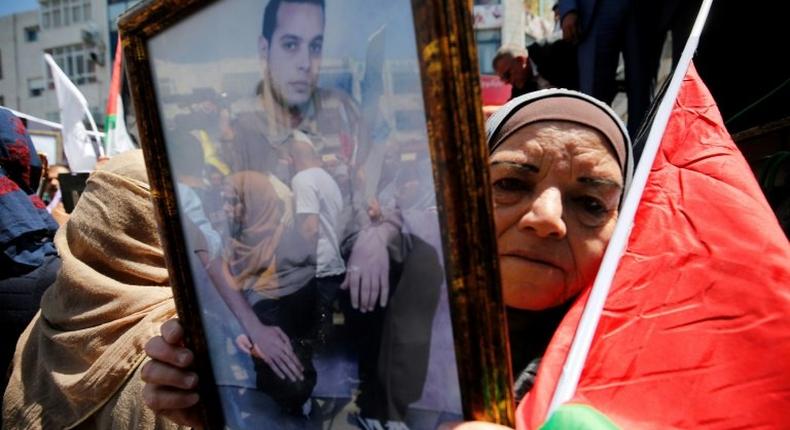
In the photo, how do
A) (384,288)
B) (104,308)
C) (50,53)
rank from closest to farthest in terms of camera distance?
(384,288) < (104,308) < (50,53)

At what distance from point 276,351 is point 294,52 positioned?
0.41 m

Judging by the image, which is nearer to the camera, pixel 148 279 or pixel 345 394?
pixel 345 394

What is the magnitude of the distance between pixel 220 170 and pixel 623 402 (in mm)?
650

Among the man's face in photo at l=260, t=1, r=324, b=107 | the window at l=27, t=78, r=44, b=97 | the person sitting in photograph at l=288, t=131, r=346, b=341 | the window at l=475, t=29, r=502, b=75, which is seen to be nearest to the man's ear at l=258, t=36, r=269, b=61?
the man's face in photo at l=260, t=1, r=324, b=107

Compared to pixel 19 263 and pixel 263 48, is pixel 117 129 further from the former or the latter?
pixel 263 48

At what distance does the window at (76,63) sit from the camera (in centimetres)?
2895

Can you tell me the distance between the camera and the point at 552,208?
2.89ft

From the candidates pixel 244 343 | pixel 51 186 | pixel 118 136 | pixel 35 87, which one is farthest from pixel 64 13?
pixel 244 343

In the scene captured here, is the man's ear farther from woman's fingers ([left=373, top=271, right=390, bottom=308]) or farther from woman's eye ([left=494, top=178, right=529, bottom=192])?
woman's eye ([left=494, top=178, right=529, bottom=192])

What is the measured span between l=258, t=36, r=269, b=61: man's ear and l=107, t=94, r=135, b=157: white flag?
4333 millimetres

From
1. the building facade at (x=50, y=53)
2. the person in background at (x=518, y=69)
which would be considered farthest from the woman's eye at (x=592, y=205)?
the building facade at (x=50, y=53)

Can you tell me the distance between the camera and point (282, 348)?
0.76 meters

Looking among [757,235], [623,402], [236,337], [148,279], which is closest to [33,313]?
[148,279]

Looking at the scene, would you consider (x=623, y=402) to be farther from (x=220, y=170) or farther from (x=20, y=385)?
(x=20, y=385)
